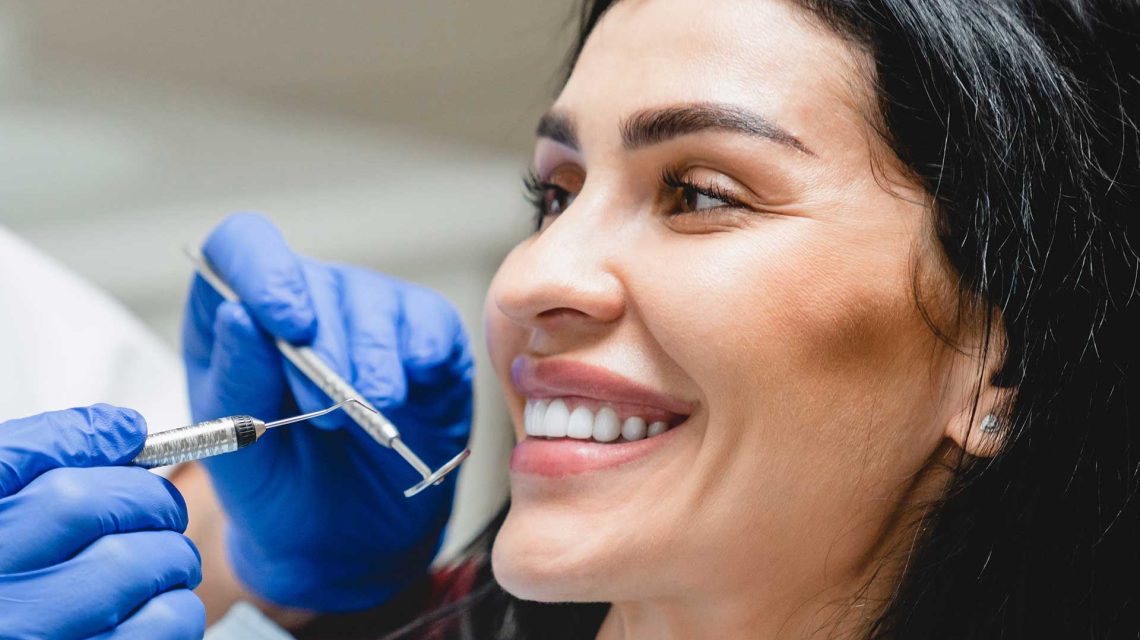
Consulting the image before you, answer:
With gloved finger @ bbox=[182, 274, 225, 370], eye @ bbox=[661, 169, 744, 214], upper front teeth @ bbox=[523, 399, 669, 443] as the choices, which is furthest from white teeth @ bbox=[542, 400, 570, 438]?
gloved finger @ bbox=[182, 274, 225, 370]

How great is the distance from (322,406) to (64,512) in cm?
43

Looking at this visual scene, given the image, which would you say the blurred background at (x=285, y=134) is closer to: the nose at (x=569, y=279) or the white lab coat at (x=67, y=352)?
the white lab coat at (x=67, y=352)

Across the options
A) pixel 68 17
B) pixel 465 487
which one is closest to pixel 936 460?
pixel 465 487

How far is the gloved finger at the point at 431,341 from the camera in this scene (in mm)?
1409

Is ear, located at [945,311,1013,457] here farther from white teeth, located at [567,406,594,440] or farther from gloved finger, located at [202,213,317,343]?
gloved finger, located at [202,213,317,343]

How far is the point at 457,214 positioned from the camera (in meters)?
2.35

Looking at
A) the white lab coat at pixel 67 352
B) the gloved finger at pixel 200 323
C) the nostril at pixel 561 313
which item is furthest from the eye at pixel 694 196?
the white lab coat at pixel 67 352

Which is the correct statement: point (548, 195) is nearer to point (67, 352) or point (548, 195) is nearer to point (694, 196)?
point (694, 196)

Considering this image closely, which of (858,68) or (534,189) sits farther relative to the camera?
(534,189)

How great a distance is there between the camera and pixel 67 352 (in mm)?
1625

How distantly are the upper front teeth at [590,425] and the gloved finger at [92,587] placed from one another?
0.39 meters

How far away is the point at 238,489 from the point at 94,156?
1.06m

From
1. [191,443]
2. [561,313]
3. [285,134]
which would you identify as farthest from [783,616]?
[285,134]

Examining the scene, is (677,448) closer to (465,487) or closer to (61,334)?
(61,334)
